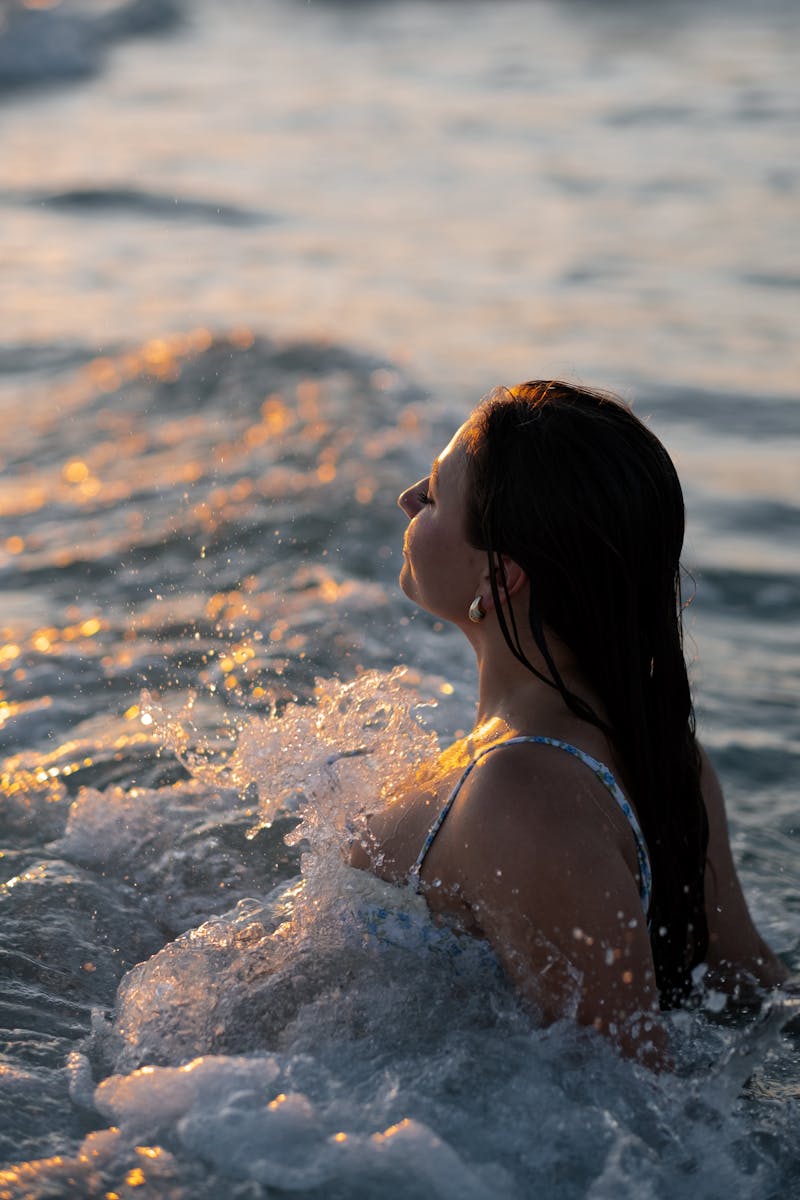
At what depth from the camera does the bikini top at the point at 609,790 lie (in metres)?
2.81

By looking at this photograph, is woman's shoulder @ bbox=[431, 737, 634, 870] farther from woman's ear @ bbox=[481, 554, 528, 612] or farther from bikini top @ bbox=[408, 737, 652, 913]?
woman's ear @ bbox=[481, 554, 528, 612]

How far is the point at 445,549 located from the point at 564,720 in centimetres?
42

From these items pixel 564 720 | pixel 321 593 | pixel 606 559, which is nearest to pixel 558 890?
pixel 564 720

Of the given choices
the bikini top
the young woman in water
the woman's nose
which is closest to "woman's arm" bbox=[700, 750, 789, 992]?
the young woman in water

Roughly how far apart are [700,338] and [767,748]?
4.85 metres

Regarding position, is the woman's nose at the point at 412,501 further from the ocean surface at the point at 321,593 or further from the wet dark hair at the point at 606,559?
the ocean surface at the point at 321,593

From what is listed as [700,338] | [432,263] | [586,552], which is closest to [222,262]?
[432,263]

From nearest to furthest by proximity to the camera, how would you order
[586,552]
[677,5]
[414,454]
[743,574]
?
1. [586,552]
2. [743,574]
3. [414,454]
4. [677,5]

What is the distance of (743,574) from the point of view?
668 cm

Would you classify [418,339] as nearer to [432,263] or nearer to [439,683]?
Result: [432,263]

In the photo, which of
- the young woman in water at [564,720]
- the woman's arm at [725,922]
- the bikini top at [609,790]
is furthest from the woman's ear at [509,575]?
the woman's arm at [725,922]

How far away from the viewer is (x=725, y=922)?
3271 millimetres

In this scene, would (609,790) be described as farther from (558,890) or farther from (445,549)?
(445,549)

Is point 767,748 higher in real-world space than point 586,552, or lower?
lower
